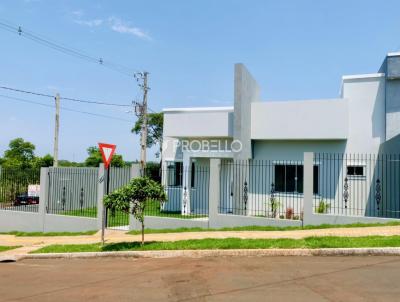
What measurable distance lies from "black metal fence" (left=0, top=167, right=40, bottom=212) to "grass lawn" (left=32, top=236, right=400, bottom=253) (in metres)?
6.47

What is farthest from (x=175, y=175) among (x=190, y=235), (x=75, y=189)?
(x=190, y=235)

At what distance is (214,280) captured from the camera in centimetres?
669

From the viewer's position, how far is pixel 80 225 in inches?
573

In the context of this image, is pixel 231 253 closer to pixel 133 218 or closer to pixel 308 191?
pixel 308 191

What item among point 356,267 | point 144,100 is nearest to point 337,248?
point 356,267

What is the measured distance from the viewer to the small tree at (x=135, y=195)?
31.6 feet

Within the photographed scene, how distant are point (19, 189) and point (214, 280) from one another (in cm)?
1273

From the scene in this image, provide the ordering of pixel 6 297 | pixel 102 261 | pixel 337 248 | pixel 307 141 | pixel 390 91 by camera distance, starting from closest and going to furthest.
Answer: pixel 6 297, pixel 337 248, pixel 102 261, pixel 390 91, pixel 307 141

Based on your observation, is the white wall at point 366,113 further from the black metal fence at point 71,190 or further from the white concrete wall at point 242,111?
the black metal fence at point 71,190

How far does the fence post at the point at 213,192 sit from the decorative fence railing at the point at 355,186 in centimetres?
402

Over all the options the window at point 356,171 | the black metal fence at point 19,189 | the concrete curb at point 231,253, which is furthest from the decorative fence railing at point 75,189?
the window at point 356,171

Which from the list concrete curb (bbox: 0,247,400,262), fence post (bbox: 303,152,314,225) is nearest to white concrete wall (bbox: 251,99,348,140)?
fence post (bbox: 303,152,314,225)

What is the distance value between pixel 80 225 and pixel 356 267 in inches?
401

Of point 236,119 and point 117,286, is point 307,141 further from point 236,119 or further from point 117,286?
point 117,286
